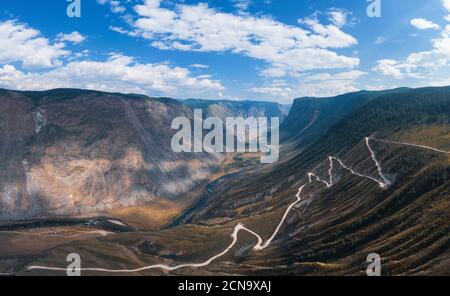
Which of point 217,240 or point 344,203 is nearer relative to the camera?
point 344,203

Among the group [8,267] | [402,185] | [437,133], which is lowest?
[8,267]
